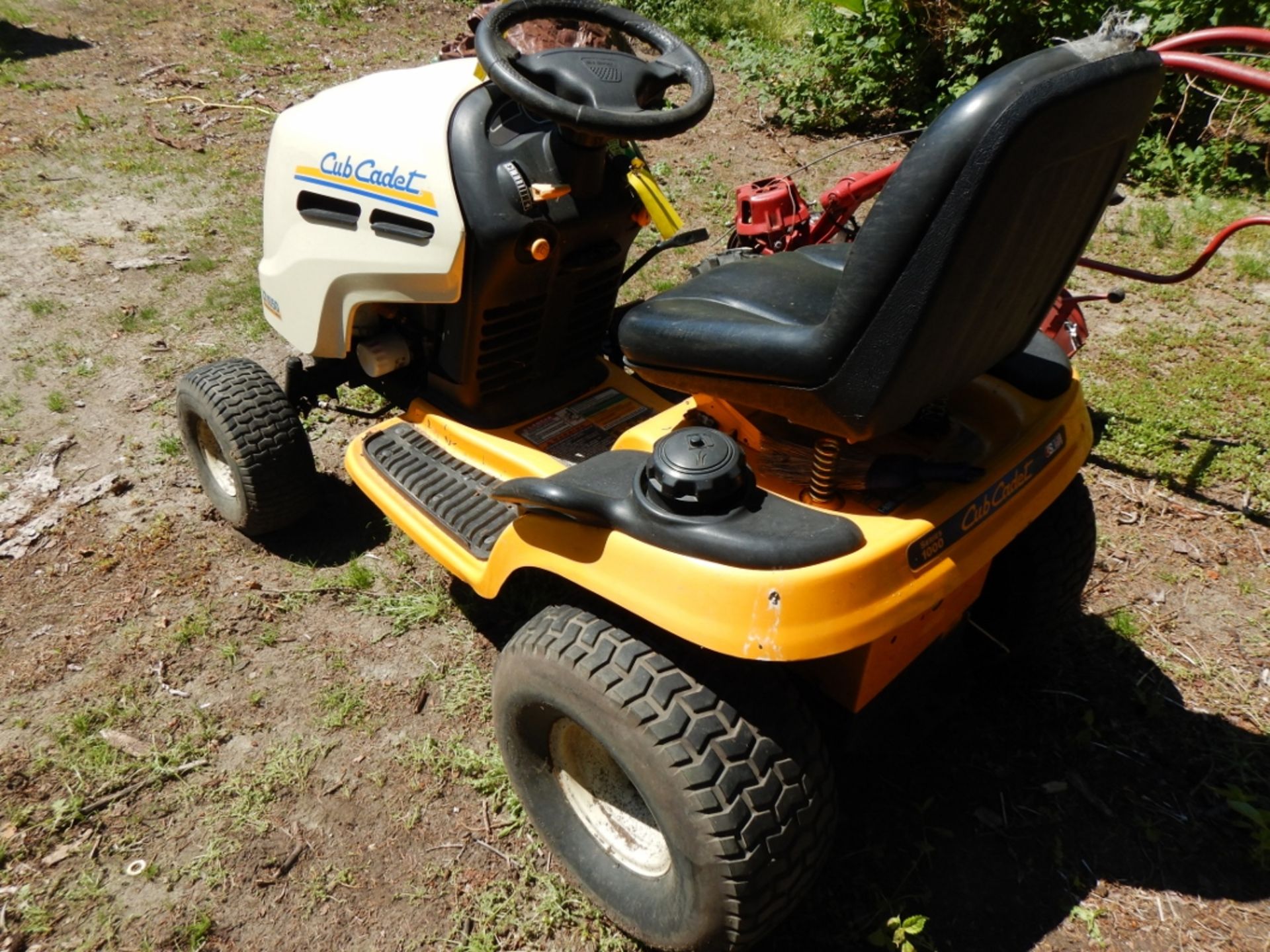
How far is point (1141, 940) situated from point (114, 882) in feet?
7.36

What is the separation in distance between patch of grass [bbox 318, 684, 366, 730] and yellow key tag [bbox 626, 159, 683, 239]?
1500 millimetres

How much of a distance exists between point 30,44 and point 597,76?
26.3 ft

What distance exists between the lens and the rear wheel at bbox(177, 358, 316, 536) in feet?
9.05

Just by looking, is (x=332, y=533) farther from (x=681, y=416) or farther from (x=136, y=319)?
(x=136, y=319)

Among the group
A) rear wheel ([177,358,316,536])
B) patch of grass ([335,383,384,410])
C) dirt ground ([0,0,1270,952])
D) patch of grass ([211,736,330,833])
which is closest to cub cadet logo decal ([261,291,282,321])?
rear wheel ([177,358,316,536])

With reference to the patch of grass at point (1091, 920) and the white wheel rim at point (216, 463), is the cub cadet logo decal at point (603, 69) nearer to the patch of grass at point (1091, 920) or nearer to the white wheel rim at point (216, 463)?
the white wheel rim at point (216, 463)

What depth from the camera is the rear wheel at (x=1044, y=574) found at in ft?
7.32

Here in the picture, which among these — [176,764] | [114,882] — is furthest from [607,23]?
[114,882]

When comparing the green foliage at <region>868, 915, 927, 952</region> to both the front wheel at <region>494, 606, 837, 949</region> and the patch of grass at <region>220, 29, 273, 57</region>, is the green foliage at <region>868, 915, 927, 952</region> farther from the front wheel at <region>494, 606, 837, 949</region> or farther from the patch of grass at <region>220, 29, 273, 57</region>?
the patch of grass at <region>220, 29, 273, 57</region>

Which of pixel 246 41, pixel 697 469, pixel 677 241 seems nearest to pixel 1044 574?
pixel 697 469

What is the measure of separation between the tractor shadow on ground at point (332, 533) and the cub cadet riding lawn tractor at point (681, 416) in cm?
19

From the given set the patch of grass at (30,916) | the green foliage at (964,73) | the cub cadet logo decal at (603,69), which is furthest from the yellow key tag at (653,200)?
the green foliage at (964,73)

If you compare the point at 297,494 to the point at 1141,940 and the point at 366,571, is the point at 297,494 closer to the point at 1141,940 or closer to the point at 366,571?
the point at 366,571

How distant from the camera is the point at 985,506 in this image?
1.75 metres
